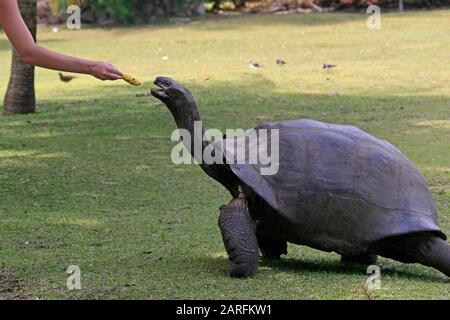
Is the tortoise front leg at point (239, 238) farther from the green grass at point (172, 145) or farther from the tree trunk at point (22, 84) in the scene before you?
the tree trunk at point (22, 84)

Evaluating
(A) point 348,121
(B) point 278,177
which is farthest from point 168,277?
(A) point 348,121

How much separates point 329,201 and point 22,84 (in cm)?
700

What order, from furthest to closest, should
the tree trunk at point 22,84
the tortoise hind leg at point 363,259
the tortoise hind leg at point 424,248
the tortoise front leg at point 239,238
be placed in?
the tree trunk at point 22,84, the tortoise hind leg at point 363,259, the tortoise hind leg at point 424,248, the tortoise front leg at point 239,238

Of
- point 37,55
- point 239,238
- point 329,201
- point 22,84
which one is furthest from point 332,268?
point 22,84

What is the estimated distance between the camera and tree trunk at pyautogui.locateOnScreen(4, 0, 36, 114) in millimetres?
11125

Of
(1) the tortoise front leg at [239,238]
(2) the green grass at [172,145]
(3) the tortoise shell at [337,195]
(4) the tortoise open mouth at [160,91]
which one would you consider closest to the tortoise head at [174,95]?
(4) the tortoise open mouth at [160,91]

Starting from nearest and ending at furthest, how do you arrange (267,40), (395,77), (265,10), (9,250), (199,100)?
(9,250) < (199,100) < (395,77) < (267,40) < (265,10)

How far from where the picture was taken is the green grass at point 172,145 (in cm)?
525

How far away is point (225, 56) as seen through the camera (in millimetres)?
17609

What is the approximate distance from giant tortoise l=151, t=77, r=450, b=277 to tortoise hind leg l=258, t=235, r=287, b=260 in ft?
0.93

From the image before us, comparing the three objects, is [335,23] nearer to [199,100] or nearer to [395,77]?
[395,77]

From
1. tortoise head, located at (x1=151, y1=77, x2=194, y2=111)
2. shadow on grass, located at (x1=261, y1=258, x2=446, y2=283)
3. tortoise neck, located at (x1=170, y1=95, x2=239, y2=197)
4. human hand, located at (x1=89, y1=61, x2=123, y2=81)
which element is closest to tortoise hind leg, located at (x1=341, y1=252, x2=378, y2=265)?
shadow on grass, located at (x1=261, y1=258, x2=446, y2=283)

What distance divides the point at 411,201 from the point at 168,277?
1.33 metres

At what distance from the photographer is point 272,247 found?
5.80m
